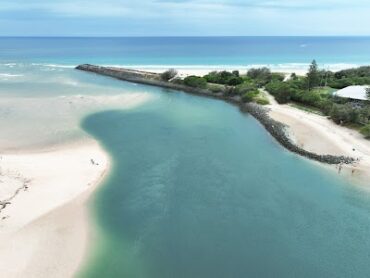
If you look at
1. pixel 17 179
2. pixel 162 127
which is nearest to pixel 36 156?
pixel 17 179

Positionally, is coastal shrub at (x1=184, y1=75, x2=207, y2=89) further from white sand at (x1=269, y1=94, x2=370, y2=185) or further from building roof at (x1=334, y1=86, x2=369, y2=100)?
building roof at (x1=334, y1=86, x2=369, y2=100)

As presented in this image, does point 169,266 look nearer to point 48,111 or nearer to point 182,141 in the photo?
point 182,141

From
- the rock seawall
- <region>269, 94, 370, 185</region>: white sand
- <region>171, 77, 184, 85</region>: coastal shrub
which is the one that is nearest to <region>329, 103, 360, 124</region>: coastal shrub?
<region>269, 94, 370, 185</region>: white sand

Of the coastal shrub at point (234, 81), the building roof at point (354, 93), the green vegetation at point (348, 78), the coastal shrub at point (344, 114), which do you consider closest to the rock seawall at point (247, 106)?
the coastal shrub at point (234, 81)

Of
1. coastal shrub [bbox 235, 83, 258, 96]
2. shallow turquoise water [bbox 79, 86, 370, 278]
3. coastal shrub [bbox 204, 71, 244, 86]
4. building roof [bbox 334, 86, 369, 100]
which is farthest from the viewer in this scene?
coastal shrub [bbox 204, 71, 244, 86]

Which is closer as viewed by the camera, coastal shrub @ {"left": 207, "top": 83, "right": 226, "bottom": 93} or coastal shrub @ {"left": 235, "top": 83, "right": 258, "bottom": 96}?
coastal shrub @ {"left": 235, "top": 83, "right": 258, "bottom": 96}

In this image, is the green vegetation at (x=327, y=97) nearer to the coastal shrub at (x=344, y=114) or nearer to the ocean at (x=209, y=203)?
the coastal shrub at (x=344, y=114)

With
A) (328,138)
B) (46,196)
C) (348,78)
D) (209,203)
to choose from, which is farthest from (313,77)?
→ (46,196)
